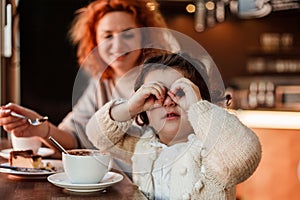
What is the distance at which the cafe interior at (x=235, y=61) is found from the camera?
2.26 meters

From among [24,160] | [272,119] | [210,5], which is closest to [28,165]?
[24,160]

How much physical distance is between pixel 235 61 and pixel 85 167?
254cm

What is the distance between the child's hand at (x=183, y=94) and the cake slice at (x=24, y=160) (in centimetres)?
33

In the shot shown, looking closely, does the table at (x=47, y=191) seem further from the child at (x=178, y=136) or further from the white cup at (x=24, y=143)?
the white cup at (x=24, y=143)

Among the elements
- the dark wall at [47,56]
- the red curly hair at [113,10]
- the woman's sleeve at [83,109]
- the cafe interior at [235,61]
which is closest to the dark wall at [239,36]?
the cafe interior at [235,61]

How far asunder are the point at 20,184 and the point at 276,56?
255 cm

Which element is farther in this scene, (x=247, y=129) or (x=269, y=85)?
(x=269, y=85)

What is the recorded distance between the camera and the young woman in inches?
45.7

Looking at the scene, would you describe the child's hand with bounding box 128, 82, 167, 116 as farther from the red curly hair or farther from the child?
the red curly hair

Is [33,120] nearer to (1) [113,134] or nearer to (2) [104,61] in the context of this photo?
(2) [104,61]

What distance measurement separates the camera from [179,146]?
917mm

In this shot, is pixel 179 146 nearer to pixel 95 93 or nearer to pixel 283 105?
pixel 95 93

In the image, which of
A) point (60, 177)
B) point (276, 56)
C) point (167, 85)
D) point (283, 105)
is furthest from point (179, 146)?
point (276, 56)

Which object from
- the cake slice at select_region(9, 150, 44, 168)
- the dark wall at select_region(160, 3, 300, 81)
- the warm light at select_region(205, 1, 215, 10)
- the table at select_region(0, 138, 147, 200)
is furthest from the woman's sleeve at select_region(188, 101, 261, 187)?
the dark wall at select_region(160, 3, 300, 81)
